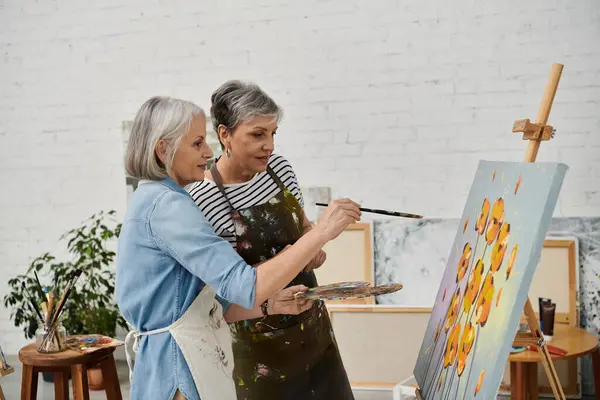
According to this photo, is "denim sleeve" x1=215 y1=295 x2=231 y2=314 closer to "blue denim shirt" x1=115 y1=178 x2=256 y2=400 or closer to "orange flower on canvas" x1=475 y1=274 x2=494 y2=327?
"blue denim shirt" x1=115 y1=178 x2=256 y2=400

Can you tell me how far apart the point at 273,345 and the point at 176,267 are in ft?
2.24

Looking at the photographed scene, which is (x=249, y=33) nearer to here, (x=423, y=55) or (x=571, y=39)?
(x=423, y=55)

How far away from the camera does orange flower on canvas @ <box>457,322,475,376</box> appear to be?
1.51 m

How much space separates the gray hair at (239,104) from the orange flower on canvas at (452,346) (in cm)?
81

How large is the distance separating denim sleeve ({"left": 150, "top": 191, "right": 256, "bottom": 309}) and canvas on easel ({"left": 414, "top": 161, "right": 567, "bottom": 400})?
1.61ft

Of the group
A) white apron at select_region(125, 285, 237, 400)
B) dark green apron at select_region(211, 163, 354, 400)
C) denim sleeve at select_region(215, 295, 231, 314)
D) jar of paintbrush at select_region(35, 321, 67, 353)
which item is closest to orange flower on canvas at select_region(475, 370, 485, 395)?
white apron at select_region(125, 285, 237, 400)

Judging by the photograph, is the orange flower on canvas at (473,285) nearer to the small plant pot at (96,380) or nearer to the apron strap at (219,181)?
the apron strap at (219,181)

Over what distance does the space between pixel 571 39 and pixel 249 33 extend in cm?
190

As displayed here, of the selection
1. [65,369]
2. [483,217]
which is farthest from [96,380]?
[483,217]

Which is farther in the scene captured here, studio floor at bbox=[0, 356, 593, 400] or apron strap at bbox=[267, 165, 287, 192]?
studio floor at bbox=[0, 356, 593, 400]

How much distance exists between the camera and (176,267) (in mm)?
1523

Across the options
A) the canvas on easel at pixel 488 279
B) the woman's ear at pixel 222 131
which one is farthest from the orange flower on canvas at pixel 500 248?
the woman's ear at pixel 222 131

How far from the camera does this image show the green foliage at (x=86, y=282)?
4.24m

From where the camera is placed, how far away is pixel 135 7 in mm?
4477
